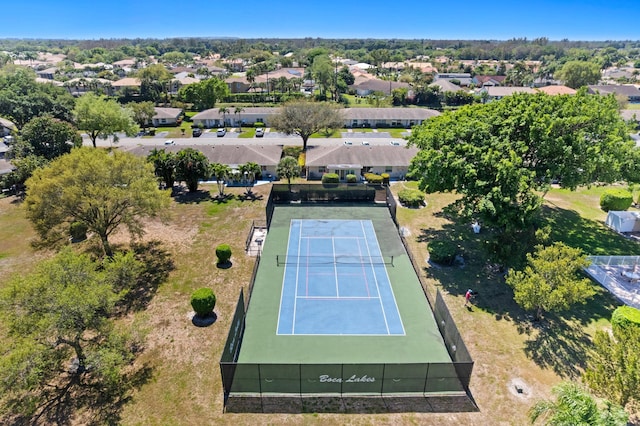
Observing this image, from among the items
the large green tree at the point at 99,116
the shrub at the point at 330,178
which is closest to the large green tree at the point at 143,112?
the large green tree at the point at 99,116

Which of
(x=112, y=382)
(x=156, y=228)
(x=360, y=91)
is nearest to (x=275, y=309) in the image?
(x=112, y=382)

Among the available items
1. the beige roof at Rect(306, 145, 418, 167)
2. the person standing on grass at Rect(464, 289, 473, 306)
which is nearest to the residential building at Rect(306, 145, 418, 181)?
the beige roof at Rect(306, 145, 418, 167)

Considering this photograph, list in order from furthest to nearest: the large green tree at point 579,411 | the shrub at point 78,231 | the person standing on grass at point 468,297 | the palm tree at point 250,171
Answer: the palm tree at point 250,171
the shrub at point 78,231
the person standing on grass at point 468,297
the large green tree at point 579,411

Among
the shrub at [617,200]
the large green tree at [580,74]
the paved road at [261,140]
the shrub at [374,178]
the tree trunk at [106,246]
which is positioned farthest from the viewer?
the large green tree at [580,74]

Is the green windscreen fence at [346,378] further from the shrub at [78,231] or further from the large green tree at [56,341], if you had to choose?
the shrub at [78,231]

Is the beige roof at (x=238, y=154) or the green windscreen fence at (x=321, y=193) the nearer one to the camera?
the green windscreen fence at (x=321, y=193)

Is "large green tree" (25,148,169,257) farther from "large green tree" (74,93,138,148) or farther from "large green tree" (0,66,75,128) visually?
"large green tree" (0,66,75,128)

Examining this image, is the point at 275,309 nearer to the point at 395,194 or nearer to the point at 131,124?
the point at 395,194
